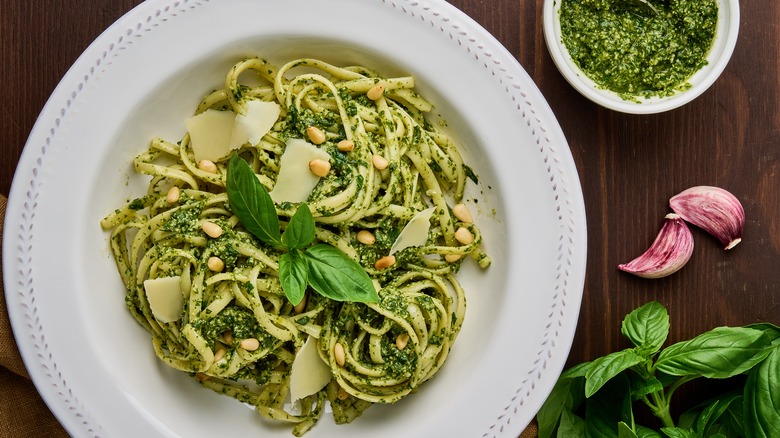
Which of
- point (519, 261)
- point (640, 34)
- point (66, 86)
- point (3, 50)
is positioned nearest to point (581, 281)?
point (519, 261)

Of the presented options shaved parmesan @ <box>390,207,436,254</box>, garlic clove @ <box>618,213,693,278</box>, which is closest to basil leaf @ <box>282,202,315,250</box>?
shaved parmesan @ <box>390,207,436,254</box>

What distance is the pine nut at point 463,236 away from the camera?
3039mm

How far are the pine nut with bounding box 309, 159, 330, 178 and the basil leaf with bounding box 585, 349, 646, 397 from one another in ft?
4.32

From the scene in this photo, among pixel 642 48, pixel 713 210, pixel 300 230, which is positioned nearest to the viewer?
pixel 300 230

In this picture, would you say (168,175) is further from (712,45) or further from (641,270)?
(712,45)

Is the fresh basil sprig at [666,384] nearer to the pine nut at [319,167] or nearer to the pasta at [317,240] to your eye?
the pasta at [317,240]

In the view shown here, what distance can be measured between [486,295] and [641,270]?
0.76 metres

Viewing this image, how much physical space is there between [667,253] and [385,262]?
1323 mm

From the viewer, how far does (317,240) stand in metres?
2.94

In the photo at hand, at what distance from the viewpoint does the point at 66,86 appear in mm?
2748

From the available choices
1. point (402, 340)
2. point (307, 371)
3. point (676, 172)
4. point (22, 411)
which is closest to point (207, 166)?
point (307, 371)

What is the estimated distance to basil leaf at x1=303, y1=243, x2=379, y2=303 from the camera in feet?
8.97

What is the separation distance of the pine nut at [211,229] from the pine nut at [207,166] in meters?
0.25

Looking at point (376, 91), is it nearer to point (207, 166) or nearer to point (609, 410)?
point (207, 166)
